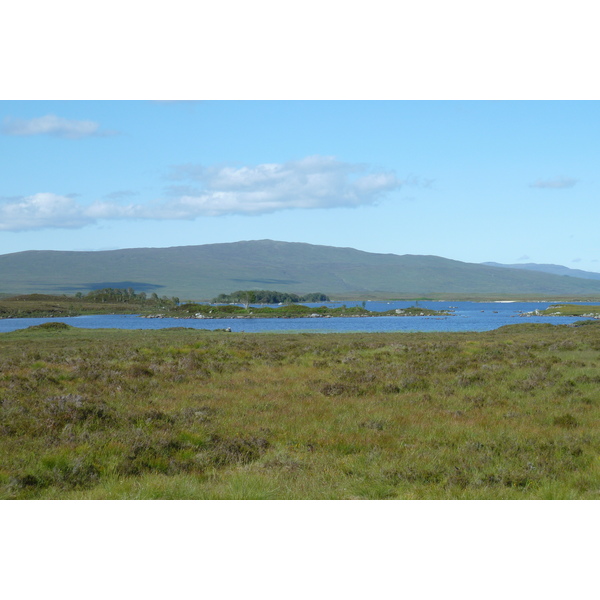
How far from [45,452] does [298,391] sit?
9.31m

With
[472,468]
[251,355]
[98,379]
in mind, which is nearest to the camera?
[472,468]

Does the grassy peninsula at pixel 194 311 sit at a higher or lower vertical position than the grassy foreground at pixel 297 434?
lower

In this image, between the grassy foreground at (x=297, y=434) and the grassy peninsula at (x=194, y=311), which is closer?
the grassy foreground at (x=297, y=434)

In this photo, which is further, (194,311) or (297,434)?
(194,311)

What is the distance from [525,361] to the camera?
25.9m

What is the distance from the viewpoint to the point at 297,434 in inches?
484

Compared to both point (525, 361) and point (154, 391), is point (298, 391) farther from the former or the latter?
point (525, 361)

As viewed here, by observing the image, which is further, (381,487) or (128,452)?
(128,452)

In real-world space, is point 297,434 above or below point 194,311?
above

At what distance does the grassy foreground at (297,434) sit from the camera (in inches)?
→ 339

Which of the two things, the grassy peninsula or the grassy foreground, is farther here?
the grassy peninsula

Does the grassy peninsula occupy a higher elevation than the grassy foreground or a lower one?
lower

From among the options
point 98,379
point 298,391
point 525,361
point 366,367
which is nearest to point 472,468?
point 298,391

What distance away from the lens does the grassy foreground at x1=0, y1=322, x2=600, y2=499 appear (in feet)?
28.3
